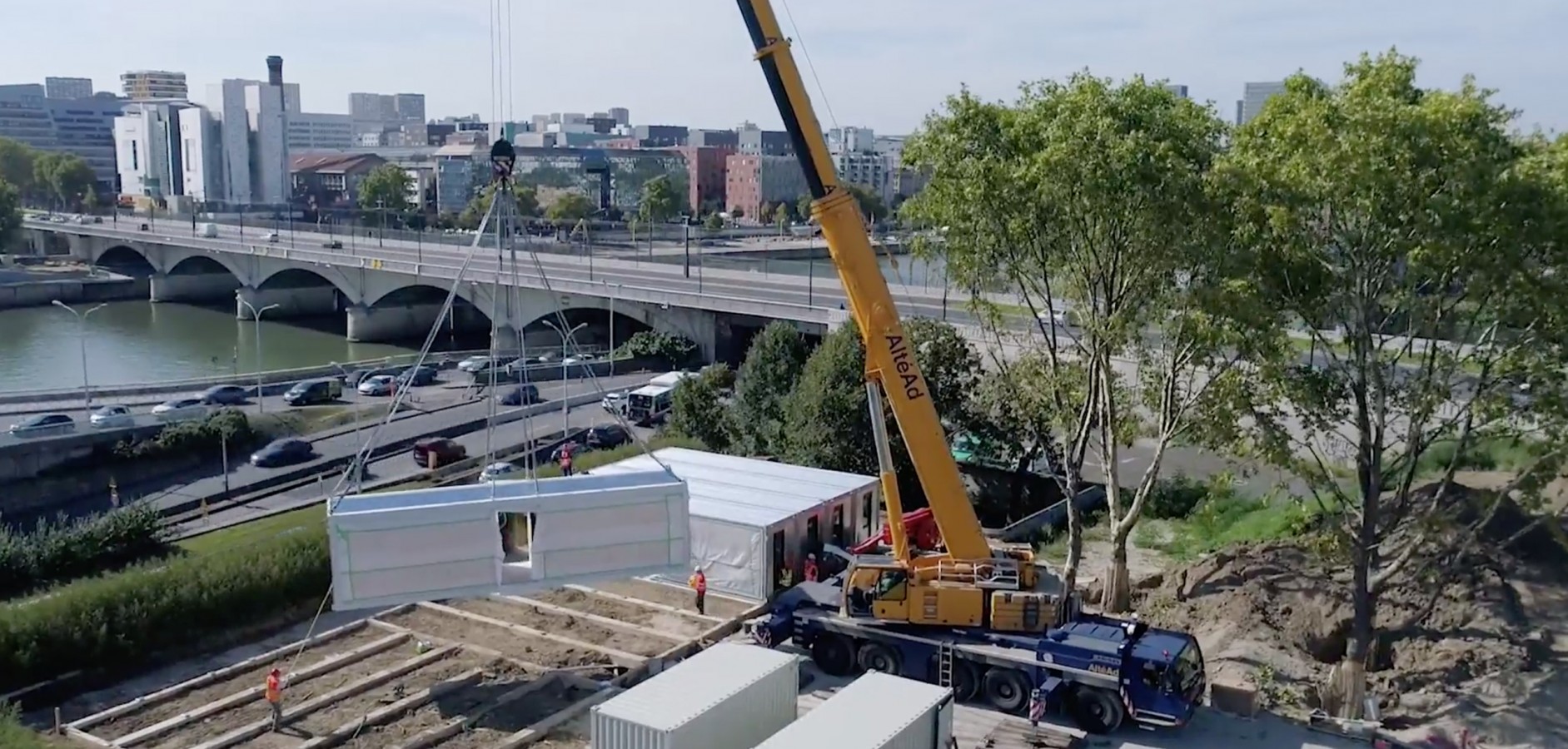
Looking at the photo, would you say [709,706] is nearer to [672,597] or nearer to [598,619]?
[598,619]

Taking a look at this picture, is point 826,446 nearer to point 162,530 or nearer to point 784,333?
point 784,333

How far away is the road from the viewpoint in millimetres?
31922

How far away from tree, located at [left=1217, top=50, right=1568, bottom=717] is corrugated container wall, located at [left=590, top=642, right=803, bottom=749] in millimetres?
7279

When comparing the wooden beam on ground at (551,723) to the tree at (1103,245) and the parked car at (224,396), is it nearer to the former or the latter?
the tree at (1103,245)

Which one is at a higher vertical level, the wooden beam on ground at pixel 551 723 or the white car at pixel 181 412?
the white car at pixel 181 412

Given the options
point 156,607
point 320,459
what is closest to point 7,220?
point 320,459

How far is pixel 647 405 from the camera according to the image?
40.2m

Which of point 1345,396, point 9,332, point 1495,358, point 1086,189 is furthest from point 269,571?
point 9,332

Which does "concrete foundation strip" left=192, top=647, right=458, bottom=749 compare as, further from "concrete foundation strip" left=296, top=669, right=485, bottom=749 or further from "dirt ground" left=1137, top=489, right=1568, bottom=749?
"dirt ground" left=1137, top=489, right=1568, bottom=749

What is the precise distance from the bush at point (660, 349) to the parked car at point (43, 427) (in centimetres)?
2015

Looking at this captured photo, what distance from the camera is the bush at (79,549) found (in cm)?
2178

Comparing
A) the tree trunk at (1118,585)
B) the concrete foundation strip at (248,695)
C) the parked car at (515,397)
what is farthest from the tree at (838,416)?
the parked car at (515,397)

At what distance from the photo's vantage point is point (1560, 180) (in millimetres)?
14477

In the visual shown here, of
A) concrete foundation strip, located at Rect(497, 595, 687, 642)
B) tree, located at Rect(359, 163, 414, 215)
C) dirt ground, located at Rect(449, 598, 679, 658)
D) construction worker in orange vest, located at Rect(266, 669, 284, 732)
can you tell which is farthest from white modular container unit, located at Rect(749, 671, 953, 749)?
tree, located at Rect(359, 163, 414, 215)
